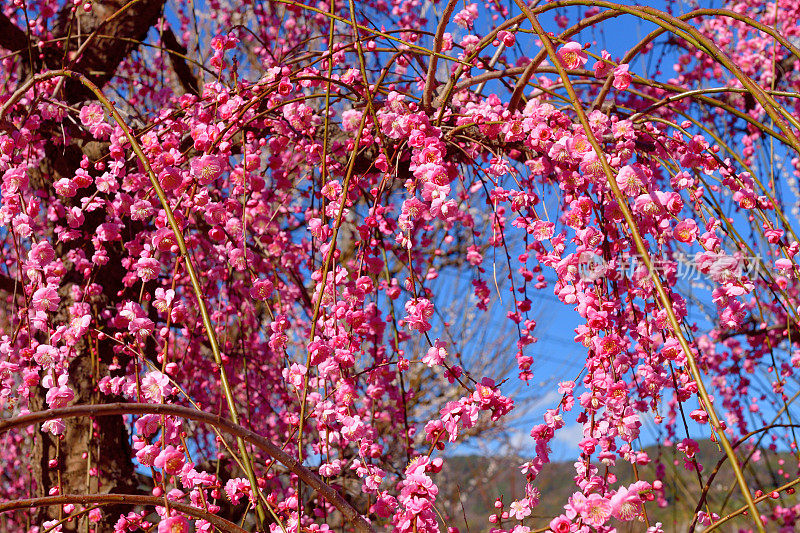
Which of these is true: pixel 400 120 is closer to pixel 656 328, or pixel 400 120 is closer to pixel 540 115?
pixel 540 115

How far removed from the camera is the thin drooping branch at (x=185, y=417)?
821mm

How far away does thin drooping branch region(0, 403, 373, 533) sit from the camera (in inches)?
32.3

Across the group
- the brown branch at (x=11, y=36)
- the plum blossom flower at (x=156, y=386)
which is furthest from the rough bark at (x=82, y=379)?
the plum blossom flower at (x=156, y=386)

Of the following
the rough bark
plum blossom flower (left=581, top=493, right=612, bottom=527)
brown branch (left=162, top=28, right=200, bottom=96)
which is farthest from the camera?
brown branch (left=162, top=28, right=200, bottom=96)

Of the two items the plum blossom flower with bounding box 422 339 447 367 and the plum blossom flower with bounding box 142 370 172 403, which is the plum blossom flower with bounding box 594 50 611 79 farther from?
the plum blossom flower with bounding box 142 370 172 403

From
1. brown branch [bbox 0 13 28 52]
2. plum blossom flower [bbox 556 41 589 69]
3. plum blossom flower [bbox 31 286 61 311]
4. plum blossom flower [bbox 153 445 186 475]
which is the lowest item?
plum blossom flower [bbox 153 445 186 475]

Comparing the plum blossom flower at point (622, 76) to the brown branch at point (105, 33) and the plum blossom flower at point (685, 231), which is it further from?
the brown branch at point (105, 33)

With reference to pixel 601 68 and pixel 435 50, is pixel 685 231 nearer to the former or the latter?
pixel 601 68

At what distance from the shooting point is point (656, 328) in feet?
4.62

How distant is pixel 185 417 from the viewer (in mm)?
909

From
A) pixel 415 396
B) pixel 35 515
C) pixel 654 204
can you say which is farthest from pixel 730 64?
pixel 415 396

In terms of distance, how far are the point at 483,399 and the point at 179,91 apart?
3.25 metres

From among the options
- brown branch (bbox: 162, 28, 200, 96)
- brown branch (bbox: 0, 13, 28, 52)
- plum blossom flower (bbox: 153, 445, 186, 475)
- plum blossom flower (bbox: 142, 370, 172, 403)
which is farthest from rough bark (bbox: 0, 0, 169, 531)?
plum blossom flower (bbox: 153, 445, 186, 475)

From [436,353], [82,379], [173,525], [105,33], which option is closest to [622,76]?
[436,353]
